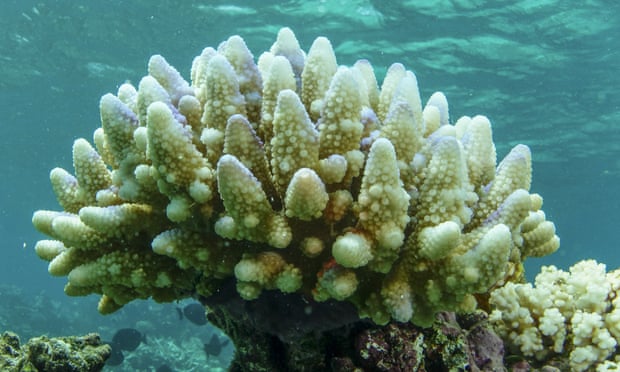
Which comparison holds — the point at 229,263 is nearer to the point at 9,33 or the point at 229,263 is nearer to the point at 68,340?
the point at 68,340

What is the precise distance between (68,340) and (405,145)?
8.67 feet

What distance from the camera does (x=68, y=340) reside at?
320 centimetres

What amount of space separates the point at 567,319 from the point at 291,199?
2.09m

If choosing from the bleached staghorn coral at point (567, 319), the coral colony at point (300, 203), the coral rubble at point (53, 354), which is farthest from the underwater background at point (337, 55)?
the coral rubble at point (53, 354)

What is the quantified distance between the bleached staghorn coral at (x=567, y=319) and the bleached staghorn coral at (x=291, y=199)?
0.40 m

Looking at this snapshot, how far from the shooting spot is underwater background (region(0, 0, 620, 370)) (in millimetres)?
17500

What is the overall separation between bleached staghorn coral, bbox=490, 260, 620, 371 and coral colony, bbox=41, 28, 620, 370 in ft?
0.05

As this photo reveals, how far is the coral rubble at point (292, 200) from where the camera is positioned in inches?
79.1

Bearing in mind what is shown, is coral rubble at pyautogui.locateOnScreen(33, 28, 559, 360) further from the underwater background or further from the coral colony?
the underwater background

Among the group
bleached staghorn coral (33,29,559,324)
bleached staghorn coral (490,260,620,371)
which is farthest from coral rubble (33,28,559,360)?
bleached staghorn coral (490,260,620,371)

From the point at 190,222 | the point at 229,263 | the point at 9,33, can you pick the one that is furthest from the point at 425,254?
the point at 9,33

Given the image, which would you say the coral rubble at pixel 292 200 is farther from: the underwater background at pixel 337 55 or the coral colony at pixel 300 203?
the underwater background at pixel 337 55

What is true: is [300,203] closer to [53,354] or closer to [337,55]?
[53,354]

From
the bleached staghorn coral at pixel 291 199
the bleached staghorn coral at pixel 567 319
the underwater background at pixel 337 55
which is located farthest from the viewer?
the underwater background at pixel 337 55
